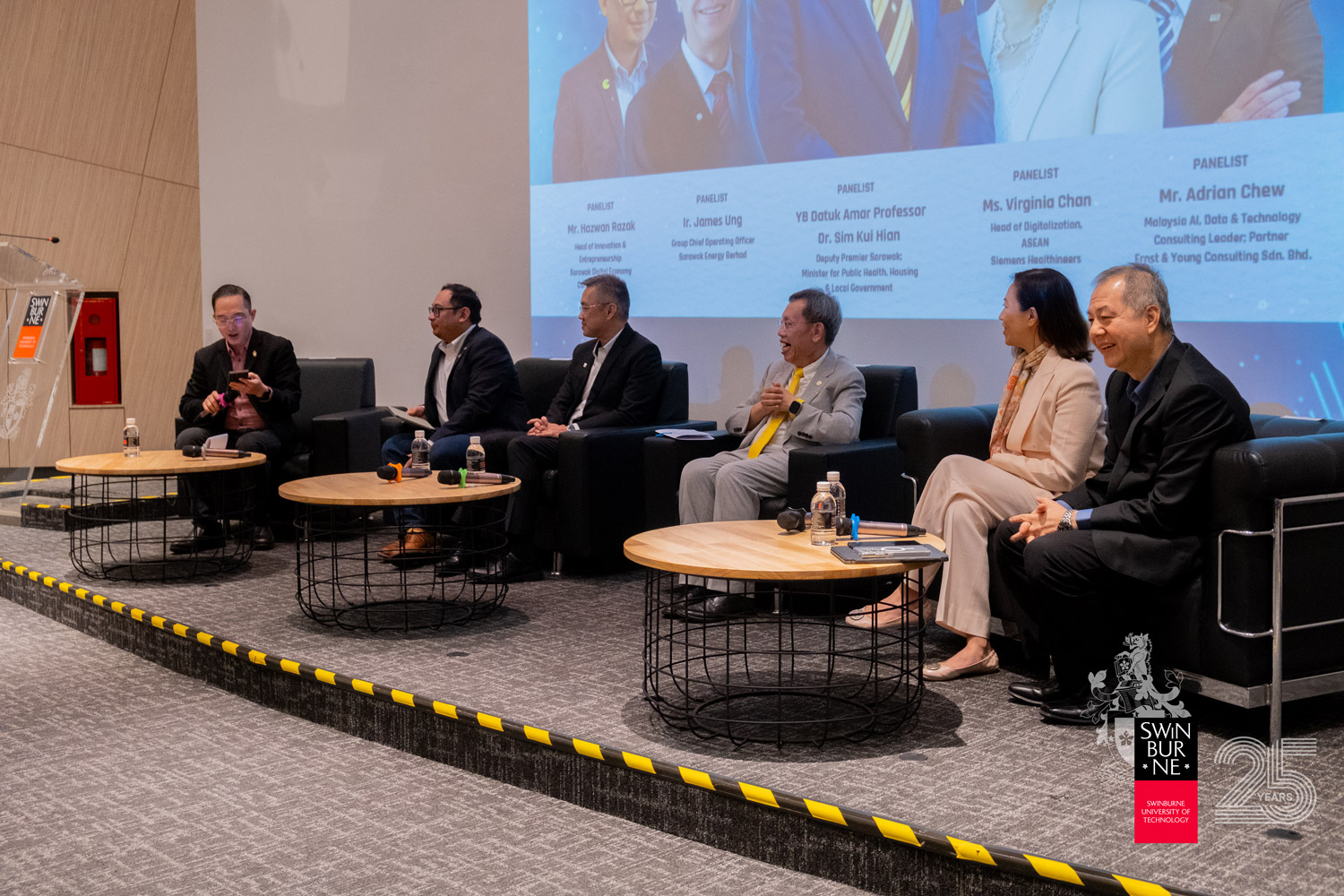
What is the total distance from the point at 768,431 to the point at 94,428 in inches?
246

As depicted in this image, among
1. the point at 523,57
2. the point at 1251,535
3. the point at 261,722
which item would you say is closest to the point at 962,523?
the point at 1251,535

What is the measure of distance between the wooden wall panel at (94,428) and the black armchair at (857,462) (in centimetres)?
560

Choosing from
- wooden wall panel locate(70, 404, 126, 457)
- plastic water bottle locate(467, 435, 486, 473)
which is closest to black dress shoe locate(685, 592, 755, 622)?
plastic water bottle locate(467, 435, 486, 473)

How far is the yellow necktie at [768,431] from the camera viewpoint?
4445 millimetres

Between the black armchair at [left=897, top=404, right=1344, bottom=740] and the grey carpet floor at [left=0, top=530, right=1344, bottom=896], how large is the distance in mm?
175

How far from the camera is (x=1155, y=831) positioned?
7.47ft

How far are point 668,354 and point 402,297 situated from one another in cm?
195

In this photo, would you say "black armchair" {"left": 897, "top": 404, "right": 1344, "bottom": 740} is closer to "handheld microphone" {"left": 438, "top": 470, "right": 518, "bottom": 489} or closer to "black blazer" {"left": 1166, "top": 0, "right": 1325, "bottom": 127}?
"black blazer" {"left": 1166, "top": 0, "right": 1325, "bottom": 127}

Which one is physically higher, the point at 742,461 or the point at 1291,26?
the point at 1291,26

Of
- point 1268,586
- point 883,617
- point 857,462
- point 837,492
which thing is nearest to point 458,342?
point 857,462

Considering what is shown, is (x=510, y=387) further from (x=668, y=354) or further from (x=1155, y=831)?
(x=1155, y=831)

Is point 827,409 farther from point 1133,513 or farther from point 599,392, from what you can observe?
point 1133,513

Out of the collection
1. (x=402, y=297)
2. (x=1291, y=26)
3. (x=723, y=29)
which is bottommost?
(x=402, y=297)

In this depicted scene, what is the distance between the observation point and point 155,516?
6609 mm
